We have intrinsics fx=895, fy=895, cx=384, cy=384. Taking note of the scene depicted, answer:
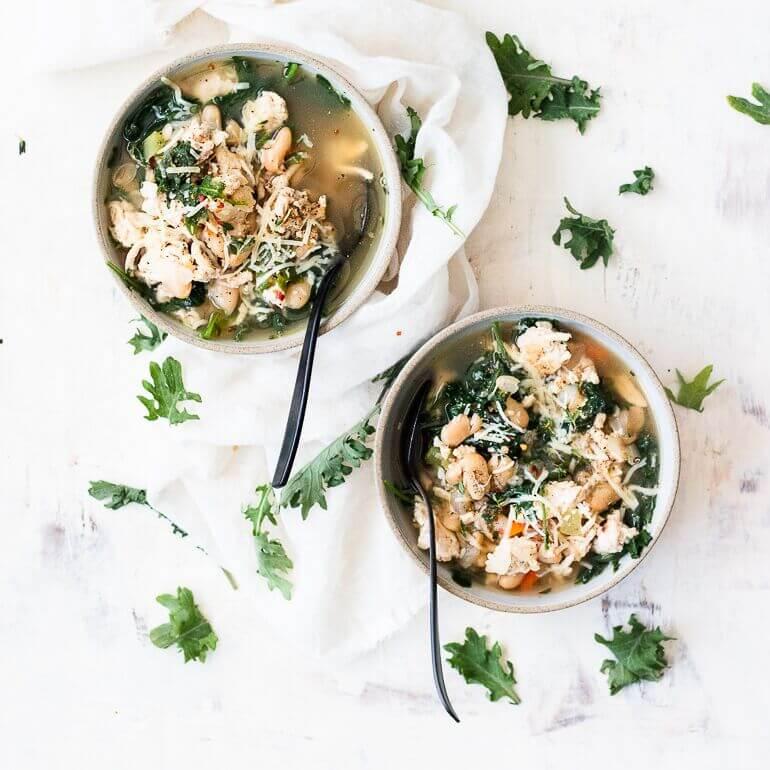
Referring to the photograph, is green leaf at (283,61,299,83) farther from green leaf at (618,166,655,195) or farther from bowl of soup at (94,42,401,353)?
green leaf at (618,166,655,195)

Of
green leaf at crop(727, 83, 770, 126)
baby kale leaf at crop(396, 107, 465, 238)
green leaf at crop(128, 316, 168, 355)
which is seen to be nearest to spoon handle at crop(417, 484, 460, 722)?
baby kale leaf at crop(396, 107, 465, 238)

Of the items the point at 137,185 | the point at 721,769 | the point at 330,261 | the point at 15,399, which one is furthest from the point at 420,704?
the point at 137,185

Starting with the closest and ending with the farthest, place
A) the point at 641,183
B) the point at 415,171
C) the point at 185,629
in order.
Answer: the point at 415,171 < the point at 641,183 < the point at 185,629

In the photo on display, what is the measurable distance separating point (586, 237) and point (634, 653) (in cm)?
125

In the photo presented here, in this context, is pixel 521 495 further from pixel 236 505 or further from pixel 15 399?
pixel 15 399

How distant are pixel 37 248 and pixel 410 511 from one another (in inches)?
54.4

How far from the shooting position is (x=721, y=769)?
277cm

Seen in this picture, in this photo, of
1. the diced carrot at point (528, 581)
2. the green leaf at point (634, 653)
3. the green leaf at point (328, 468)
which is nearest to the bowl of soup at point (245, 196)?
the green leaf at point (328, 468)

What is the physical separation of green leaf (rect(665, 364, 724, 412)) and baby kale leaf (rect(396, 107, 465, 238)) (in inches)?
31.6

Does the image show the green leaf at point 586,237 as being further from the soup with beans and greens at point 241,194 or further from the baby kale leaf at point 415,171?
the soup with beans and greens at point 241,194

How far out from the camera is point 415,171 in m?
2.46

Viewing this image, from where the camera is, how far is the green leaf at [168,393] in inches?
100

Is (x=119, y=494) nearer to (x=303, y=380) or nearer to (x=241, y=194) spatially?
(x=303, y=380)

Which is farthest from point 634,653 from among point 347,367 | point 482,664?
point 347,367
